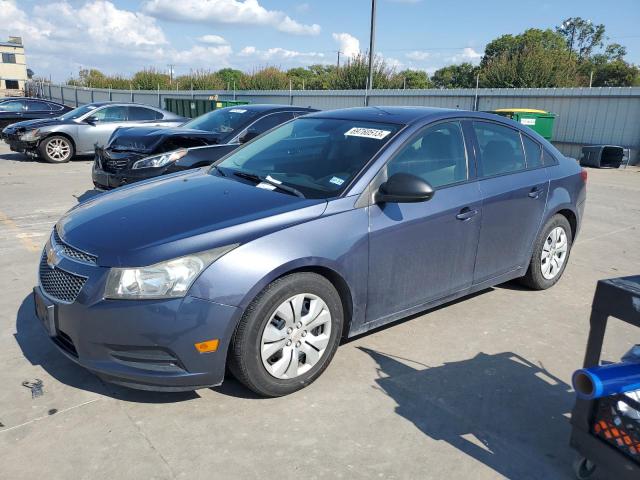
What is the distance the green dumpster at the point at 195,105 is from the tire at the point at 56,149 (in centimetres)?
763

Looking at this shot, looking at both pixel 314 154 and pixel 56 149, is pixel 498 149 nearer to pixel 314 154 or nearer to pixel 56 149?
pixel 314 154

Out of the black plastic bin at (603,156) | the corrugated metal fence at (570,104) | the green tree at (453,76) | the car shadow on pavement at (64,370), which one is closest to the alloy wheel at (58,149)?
the car shadow on pavement at (64,370)

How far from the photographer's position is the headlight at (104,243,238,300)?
2705 mm

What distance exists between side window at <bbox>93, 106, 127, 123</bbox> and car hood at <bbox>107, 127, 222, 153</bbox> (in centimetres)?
552

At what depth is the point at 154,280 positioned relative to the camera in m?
2.72

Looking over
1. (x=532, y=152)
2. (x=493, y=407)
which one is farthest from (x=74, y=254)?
(x=532, y=152)

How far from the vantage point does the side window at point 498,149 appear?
13.8 feet

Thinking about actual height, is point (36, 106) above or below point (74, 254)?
above

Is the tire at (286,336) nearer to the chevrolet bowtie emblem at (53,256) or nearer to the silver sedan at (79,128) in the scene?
the chevrolet bowtie emblem at (53,256)

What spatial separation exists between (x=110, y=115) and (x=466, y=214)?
465 inches

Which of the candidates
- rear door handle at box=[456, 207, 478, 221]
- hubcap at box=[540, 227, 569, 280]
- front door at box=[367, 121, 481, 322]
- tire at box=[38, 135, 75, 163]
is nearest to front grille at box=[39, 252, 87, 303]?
front door at box=[367, 121, 481, 322]

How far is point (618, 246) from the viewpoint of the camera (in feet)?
21.9

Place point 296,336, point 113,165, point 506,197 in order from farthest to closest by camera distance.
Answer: point 113,165 → point 506,197 → point 296,336

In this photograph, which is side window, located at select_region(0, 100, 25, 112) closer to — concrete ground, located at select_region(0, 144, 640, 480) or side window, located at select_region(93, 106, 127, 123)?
side window, located at select_region(93, 106, 127, 123)
